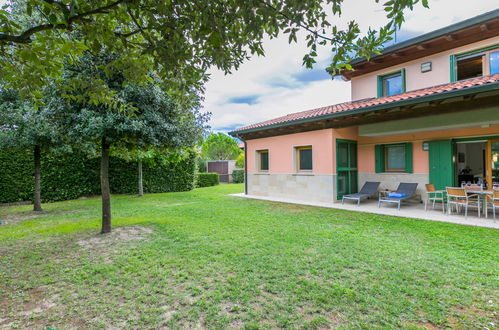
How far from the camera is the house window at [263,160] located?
473 inches

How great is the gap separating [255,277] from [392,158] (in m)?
8.57

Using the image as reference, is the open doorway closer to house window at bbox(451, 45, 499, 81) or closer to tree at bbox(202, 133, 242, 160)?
house window at bbox(451, 45, 499, 81)

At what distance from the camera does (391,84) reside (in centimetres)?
1013

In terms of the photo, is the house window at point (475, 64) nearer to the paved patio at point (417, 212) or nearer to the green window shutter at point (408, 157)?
the green window shutter at point (408, 157)

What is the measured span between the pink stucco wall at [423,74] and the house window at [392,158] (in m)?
2.36

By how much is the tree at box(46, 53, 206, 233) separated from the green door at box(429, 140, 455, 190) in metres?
8.13

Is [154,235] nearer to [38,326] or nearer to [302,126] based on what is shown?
[38,326]

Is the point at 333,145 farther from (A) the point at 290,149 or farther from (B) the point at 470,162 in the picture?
(B) the point at 470,162

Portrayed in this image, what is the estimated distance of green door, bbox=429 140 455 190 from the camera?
25.7 feet

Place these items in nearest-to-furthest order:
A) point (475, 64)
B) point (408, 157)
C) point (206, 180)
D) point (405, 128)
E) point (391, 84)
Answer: point (405, 128)
point (475, 64)
point (408, 157)
point (391, 84)
point (206, 180)

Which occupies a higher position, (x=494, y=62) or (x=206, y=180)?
(x=494, y=62)

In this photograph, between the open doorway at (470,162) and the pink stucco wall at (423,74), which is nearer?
the pink stucco wall at (423,74)

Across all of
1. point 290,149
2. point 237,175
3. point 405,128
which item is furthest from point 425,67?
point 237,175

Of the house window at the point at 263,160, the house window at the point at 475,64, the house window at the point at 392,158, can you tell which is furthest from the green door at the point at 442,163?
the house window at the point at 263,160
